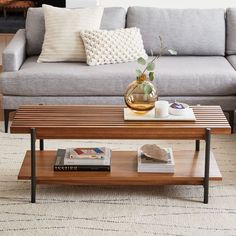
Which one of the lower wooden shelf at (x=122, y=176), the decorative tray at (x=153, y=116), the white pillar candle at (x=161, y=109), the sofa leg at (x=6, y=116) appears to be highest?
the white pillar candle at (x=161, y=109)

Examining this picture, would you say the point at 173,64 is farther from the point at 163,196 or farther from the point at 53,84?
the point at 163,196

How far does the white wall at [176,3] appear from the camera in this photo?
571cm

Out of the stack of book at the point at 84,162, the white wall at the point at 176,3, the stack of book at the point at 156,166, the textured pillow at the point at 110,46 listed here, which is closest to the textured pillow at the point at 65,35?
the textured pillow at the point at 110,46

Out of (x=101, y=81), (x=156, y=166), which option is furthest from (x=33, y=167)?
(x=101, y=81)

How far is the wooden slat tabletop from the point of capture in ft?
11.3

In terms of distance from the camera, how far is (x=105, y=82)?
4.66 meters

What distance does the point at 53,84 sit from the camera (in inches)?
184

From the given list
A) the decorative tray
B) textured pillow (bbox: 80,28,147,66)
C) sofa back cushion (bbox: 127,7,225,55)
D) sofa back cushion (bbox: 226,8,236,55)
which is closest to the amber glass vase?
the decorative tray

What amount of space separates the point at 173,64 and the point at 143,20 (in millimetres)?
518

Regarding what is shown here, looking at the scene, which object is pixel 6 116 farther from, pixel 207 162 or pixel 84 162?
pixel 207 162

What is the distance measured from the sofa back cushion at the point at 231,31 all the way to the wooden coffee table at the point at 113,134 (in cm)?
159

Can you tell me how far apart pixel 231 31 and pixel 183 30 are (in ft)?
1.29

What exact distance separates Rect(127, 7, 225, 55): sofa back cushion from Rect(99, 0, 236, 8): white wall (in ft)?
1.73

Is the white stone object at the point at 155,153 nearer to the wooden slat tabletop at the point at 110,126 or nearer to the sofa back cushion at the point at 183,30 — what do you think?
the wooden slat tabletop at the point at 110,126
